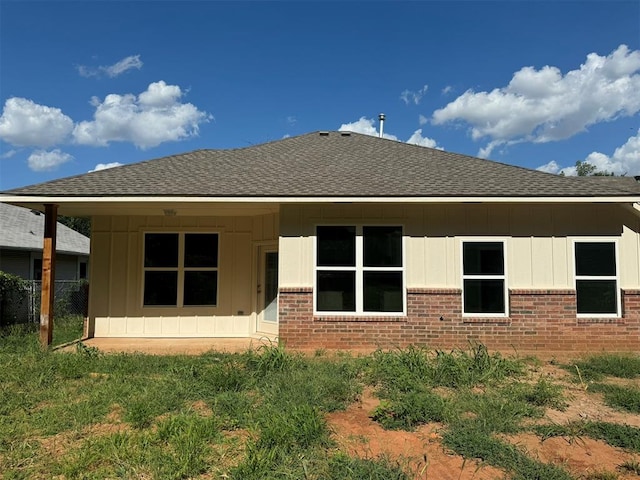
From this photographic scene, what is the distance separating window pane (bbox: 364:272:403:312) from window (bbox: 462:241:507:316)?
1.27 metres

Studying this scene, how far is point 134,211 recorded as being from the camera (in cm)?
966

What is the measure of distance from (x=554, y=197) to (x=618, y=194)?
1155 millimetres

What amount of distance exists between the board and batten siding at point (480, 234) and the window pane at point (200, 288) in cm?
254

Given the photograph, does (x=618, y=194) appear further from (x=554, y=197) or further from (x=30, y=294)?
(x=30, y=294)

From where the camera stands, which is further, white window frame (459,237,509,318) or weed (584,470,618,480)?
white window frame (459,237,509,318)

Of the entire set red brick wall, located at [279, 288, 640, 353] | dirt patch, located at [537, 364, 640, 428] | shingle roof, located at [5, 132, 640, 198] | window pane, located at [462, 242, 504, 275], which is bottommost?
dirt patch, located at [537, 364, 640, 428]

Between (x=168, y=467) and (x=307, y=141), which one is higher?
(x=307, y=141)

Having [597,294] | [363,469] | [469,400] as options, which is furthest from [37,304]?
[597,294]

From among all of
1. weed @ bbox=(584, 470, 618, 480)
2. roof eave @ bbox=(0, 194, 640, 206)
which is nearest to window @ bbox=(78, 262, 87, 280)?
roof eave @ bbox=(0, 194, 640, 206)

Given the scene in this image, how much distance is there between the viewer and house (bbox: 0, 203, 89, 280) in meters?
17.3

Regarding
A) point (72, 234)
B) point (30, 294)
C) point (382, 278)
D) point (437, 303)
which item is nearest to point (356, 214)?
point (382, 278)

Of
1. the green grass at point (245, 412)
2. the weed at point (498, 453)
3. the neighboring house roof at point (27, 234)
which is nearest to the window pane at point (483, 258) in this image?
the green grass at point (245, 412)

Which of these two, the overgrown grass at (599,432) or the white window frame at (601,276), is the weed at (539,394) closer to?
the overgrown grass at (599,432)

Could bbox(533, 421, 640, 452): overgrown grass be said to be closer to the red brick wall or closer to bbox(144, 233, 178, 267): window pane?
the red brick wall
